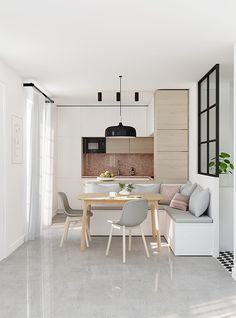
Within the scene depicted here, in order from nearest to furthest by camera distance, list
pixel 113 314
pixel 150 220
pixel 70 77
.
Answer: pixel 113 314 < pixel 70 77 < pixel 150 220

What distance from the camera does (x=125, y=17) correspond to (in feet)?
13.3

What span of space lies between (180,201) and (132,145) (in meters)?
3.67

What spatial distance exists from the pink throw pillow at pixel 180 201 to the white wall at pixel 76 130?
3307mm

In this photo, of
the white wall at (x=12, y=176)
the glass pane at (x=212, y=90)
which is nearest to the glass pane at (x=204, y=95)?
the glass pane at (x=212, y=90)

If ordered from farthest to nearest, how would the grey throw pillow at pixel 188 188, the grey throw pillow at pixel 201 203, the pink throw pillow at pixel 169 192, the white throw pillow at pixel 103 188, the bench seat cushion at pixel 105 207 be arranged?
the white throw pillow at pixel 103 188 → the pink throw pillow at pixel 169 192 → the bench seat cushion at pixel 105 207 → the grey throw pillow at pixel 188 188 → the grey throw pillow at pixel 201 203

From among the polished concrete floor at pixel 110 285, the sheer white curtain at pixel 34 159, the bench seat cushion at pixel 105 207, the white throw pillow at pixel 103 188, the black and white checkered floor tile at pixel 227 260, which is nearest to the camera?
the polished concrete floor at pixel 110 285

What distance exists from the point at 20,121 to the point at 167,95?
2.98m

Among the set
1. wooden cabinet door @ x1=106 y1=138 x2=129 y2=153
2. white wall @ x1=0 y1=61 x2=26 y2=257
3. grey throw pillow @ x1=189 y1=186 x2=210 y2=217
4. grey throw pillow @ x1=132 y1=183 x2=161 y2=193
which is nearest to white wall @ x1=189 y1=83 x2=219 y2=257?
grey throw pillow @ x1=189 y1=186 x2=210 y2=217

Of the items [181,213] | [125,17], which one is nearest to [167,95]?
[181,213]

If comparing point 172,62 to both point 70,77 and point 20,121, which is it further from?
point 20,121

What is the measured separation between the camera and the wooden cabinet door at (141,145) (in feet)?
34.2

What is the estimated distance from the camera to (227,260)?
18.9 feet

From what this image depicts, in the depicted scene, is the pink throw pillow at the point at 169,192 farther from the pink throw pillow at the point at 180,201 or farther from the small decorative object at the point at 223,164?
the small decorative object at the point at 223,164

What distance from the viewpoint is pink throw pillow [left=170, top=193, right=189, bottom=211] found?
690 cm
